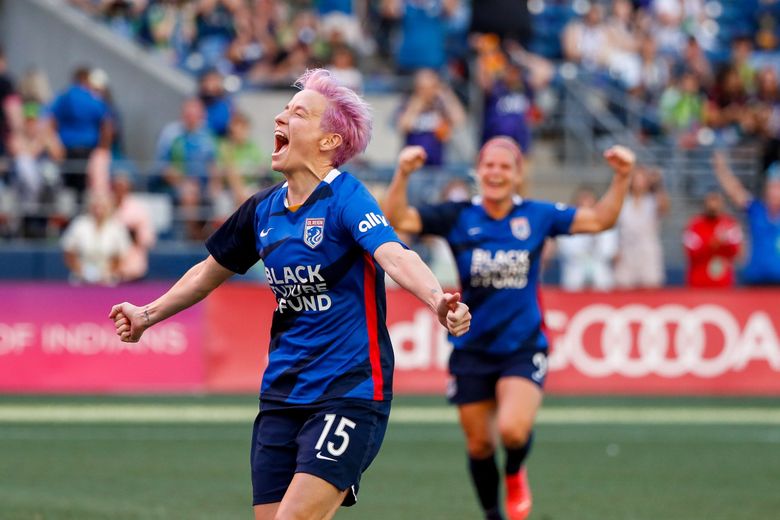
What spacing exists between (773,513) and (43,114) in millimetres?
12738

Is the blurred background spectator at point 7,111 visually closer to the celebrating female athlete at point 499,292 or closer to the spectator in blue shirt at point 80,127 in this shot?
the spectator in blue shirt at point 80,127

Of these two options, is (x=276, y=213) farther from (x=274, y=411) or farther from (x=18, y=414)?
(x=18, y=414)

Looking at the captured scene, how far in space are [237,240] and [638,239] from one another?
1339 centimetres

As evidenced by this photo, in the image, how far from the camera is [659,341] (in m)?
16.7

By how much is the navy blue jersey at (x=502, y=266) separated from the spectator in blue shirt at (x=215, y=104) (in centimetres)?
1096

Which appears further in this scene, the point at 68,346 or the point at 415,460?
the point at 68,346

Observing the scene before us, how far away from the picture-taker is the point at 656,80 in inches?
919

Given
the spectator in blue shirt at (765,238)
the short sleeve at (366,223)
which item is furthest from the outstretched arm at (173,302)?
the spectator in blue shirt at (765,238)

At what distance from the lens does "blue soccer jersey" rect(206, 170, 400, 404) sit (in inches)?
227

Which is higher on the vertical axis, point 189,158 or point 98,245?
point 189,158

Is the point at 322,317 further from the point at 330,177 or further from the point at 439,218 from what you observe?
the point at 439,218

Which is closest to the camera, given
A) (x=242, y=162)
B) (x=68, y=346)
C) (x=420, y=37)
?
(x=68, y=346)

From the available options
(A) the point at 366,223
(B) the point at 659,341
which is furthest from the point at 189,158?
(A) the point at 366,223

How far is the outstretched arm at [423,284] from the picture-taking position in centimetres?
509
